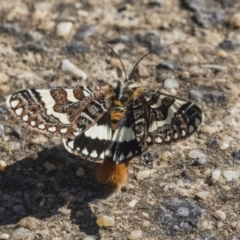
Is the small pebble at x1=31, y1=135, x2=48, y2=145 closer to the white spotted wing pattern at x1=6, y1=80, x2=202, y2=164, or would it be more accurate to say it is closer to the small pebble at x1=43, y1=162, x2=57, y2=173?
the small pebble at x1=43, y1=162, x2=57, y2=173

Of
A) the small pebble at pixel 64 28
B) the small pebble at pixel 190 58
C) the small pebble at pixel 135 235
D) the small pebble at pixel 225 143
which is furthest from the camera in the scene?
the small pebble at pixel 64 28

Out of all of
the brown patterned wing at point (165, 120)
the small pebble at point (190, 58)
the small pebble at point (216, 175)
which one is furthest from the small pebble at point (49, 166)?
the small pebble at point (190, 58)

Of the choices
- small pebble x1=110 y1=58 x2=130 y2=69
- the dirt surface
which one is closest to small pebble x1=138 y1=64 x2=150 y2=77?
the dirt surface

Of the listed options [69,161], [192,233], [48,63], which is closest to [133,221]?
[192,233]

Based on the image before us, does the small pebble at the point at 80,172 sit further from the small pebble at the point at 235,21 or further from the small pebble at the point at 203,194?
the small pebble at the point at 235,21

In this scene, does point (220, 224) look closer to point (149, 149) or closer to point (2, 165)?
point (149, 149)

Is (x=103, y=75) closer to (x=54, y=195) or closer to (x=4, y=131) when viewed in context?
(x=4, y=131)
